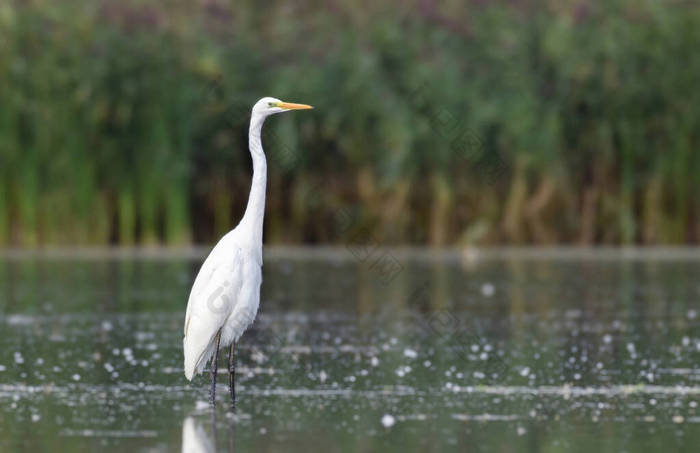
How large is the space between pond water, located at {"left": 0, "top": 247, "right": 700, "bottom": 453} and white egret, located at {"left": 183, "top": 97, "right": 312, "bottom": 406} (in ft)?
1.09

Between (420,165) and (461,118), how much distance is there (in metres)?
1.08

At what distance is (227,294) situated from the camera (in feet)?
30.5

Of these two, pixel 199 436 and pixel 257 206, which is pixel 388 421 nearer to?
pixel 199 436

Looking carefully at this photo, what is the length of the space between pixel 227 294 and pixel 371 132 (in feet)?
54.2

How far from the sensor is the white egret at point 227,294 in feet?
30.3

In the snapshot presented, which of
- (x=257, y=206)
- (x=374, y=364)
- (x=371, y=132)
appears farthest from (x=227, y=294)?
(x=371, y=132)

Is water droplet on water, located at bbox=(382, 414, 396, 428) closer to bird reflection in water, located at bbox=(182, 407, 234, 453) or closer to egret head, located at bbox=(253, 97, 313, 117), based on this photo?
bird reflection in water, located at bbox=(182, 407, 234, 453)

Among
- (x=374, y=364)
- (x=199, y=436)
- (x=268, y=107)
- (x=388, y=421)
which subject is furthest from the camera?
(x=374, y=364)

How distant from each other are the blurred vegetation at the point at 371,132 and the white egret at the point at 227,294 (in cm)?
1512

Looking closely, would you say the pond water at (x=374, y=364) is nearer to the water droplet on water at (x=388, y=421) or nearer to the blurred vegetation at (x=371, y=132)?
the water droplet on water at (x=388, y=421)

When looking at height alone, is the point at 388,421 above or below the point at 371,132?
below

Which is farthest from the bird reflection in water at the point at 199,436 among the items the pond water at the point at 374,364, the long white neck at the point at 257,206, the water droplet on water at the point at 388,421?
the long white neck at the point at 257,206

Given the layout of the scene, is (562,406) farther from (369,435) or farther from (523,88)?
(523,88)

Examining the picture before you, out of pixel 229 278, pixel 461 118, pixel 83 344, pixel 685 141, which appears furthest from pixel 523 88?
pixel 229 278
